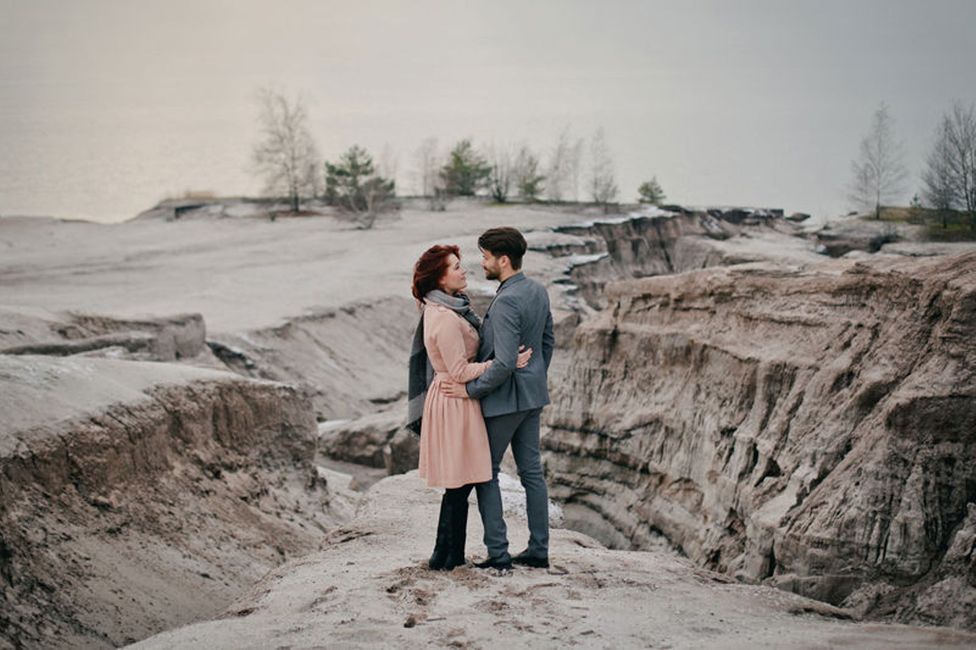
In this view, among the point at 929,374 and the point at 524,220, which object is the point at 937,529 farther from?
the point at 524,220

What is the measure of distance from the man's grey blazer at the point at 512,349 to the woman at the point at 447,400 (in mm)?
67

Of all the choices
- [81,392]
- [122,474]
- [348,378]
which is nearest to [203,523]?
[122,474]

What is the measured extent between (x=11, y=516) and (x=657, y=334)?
6884mm

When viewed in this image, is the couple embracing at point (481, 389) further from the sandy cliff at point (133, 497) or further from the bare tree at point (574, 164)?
the bare tree at point (574, 164)

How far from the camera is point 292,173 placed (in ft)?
175

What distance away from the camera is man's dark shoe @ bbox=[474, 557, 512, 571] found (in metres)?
6.60

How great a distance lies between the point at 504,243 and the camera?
657 cm

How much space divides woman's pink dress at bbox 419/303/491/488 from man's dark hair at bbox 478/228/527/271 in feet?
1.49

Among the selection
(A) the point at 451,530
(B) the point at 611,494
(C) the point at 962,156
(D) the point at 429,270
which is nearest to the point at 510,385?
(D) the point at 429,270

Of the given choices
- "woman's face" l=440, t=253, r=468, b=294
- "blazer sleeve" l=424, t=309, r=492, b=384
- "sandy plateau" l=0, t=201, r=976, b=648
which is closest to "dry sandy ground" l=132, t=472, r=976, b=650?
"sandy plateau" l=0, t=201, r=976, b=648

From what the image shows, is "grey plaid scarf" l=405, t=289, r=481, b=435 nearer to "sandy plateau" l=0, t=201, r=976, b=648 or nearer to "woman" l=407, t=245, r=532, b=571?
"woman" l=407, t=245, r=532, b=571

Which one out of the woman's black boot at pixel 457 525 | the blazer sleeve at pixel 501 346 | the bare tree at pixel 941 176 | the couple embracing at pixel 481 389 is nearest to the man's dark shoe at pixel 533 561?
the couple embracing at pixel 481 389

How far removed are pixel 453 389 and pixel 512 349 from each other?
0.41 m

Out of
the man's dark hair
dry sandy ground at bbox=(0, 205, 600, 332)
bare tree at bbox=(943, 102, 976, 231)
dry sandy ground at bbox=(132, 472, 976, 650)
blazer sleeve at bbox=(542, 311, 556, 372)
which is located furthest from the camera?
dry sandy ground at bbox=(0, 205, 600, 332)
